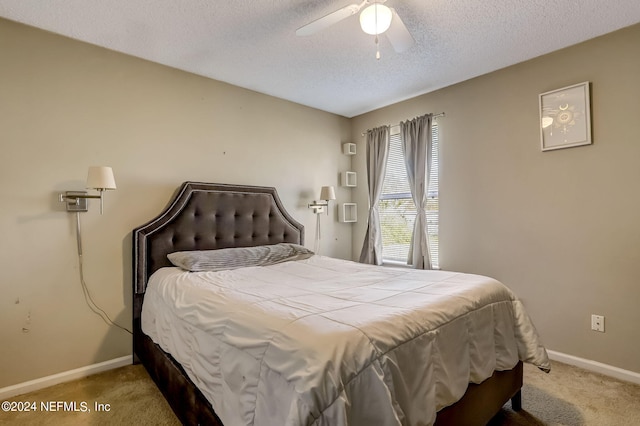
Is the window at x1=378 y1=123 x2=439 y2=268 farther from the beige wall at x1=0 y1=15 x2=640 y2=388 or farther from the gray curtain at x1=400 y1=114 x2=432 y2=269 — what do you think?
the beige wall at x1=0 y1=15 x2=640 y2=388

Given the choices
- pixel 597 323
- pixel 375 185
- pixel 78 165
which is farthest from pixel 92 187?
pixel 597 323

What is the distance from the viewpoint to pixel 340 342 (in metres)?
1.09

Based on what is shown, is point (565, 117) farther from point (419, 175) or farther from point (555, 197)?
point (419, 175)

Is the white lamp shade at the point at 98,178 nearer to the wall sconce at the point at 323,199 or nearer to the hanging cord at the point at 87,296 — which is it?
the hanging cord at the point at 87,296

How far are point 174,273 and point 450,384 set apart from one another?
1942 mm

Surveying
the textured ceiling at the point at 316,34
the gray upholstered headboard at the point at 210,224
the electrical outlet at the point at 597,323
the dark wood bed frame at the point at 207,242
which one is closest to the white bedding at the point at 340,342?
the dark wood bed frame at the point at 207,242

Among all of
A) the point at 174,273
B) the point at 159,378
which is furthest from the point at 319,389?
the point at 174,273

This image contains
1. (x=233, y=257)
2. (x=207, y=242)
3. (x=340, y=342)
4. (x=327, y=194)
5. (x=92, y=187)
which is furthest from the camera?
(x=327, y=194)

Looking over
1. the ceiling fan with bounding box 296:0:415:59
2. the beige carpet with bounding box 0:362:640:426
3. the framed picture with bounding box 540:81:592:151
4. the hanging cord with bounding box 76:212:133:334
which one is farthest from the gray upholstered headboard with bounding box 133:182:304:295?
the framed picture with bounding box 540:81:592:151

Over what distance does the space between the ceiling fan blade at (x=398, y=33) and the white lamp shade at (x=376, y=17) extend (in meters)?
0.04

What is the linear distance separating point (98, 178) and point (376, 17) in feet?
6.94

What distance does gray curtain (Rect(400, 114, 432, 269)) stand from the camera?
11.5ft

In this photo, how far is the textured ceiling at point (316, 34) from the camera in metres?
2.11

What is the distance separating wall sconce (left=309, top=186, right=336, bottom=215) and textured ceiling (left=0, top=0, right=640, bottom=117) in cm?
117
